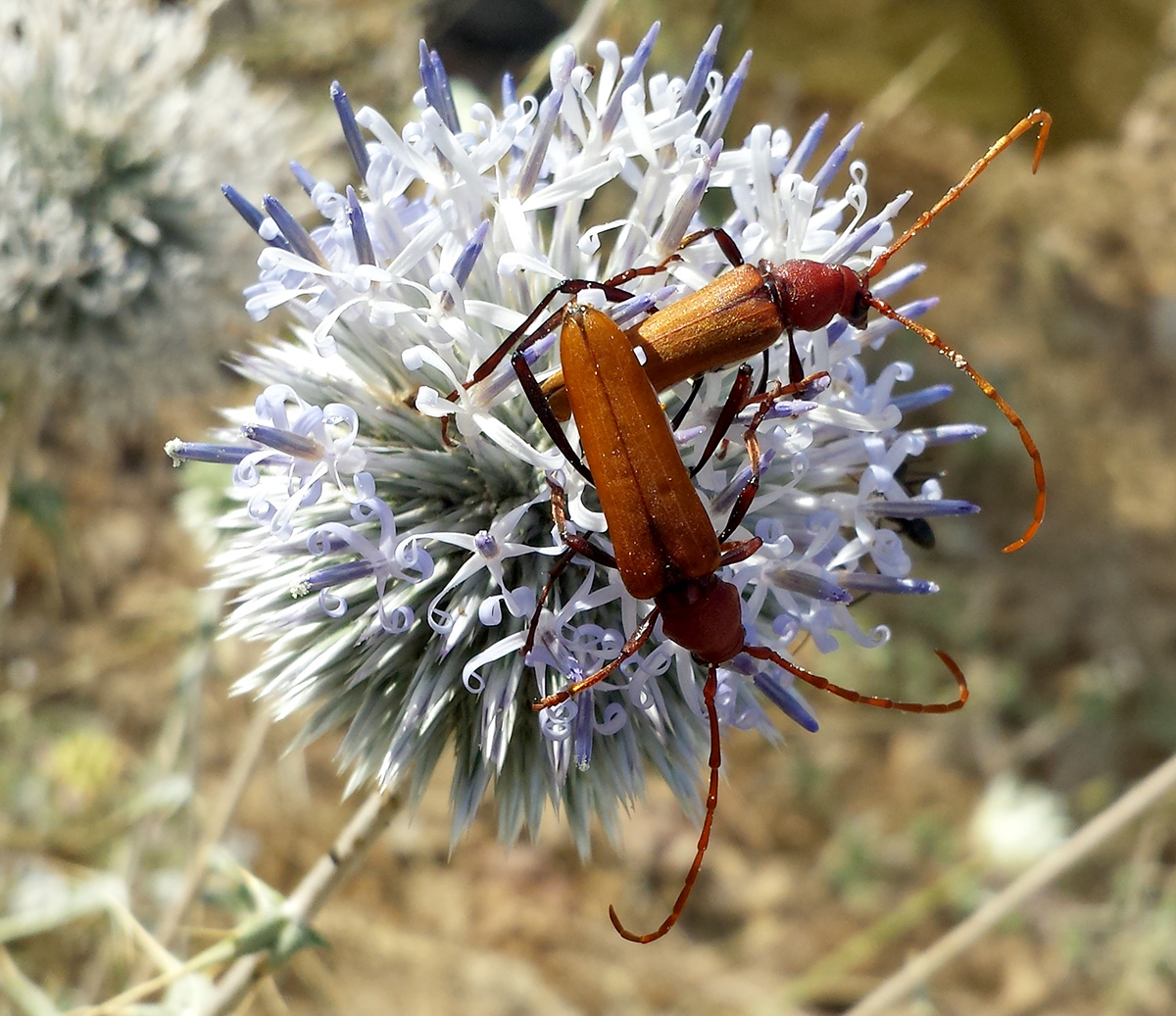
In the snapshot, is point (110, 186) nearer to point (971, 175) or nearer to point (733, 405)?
point (733, 405)

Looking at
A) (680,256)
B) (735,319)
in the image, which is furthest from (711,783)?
(680,256)

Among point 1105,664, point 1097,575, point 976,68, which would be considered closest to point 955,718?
point 1105,664

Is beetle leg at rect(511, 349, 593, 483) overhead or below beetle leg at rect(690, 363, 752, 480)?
overhead

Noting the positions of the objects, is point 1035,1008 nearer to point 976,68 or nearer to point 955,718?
point 955,718

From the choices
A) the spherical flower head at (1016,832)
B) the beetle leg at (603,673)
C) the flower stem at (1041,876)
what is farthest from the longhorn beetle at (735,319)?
the spherical flower head at (1016,832)

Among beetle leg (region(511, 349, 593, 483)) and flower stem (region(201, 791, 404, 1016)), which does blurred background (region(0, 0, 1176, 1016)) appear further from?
beetle leg (region(511, 349, 593, 483))

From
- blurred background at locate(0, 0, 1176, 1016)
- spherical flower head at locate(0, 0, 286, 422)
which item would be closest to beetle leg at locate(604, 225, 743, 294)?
blurred background at locate(0, 0, 1176, 1016)
